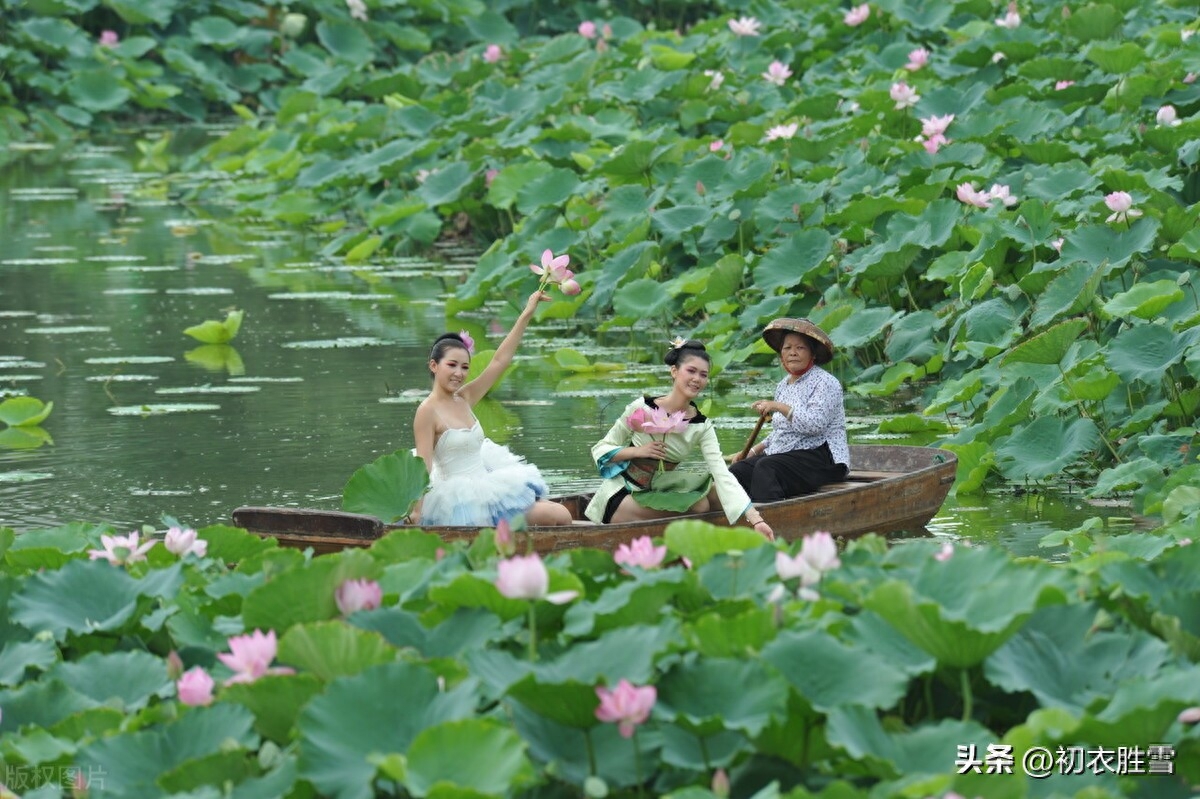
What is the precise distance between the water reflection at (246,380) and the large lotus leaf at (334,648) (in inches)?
116

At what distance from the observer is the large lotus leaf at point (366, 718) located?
280 cm

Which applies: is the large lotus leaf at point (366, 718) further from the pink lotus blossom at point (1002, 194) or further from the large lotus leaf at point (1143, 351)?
the pink lotus blossom at point (1002, 194)

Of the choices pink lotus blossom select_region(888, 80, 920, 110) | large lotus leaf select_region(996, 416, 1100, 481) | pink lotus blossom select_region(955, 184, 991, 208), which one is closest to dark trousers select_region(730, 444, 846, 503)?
large lotus leaf select_region(996, 416, 1100, 481)

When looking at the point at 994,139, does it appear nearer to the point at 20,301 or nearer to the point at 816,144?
the point at 816,144

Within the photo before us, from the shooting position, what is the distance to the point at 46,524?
5965mm

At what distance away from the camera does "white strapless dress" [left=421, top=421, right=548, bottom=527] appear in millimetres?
5484

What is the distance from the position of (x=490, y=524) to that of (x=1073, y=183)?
11.9 ft

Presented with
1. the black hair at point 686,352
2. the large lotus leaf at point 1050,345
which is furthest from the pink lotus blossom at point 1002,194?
the black hair at point 686,352

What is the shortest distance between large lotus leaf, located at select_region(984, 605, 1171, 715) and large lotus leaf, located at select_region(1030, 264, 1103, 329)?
369 cm

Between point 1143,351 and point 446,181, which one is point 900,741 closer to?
point 1143,351

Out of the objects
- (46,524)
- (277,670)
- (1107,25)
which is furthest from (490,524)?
(1107,25)

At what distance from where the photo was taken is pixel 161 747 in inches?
116

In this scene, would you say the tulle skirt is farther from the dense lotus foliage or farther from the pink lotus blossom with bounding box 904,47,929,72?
the pink lotus blossom with bounding box 904,47,929,72

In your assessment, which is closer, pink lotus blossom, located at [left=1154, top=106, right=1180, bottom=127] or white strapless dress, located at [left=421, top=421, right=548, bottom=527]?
white strapless dress, located at [left=421, top=421, right=548, bottom=527]
